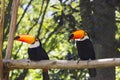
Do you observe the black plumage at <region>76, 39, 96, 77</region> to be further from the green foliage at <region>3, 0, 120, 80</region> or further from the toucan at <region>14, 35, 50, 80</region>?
the green foliage at <region>3, 0, 120, 80</region>

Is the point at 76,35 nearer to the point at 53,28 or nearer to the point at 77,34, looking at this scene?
the point at 77,34

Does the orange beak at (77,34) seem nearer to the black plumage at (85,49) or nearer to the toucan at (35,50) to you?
the black plumage at (85,49)

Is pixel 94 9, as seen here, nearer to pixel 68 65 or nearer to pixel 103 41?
pixel 103 41

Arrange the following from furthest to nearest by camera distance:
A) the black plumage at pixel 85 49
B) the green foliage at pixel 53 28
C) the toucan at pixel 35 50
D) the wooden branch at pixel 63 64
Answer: the green foliage at pixel 53 28 → the black plumage at pixel 85 49 → the toucan at pixel 35 50 → the wooden branch at pixel 63 64

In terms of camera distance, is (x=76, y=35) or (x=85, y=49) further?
(x=85, y=49)

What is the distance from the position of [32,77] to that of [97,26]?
547 cm

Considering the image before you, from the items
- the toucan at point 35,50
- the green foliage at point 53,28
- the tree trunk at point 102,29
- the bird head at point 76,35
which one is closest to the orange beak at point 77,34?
the bird head at point 76,35

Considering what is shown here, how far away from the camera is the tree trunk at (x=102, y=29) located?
887 centimetres

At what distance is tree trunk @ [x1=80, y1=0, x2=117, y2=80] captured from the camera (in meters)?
8.87

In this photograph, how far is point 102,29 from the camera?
356 inches

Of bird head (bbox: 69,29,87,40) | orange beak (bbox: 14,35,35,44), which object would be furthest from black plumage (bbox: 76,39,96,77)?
orange beak (bbox: 14,35,35,44)

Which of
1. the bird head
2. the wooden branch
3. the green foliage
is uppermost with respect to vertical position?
the bird head

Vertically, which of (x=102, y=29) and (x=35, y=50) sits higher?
(x=35, y=50)

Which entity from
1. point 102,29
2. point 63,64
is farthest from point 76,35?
point 102,29
